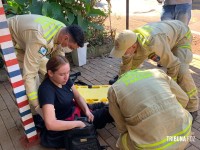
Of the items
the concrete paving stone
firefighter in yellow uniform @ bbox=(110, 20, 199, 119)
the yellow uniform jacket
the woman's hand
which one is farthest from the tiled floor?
firefighter in yellow uniform @ bbox=(110, 20, 199, 119)

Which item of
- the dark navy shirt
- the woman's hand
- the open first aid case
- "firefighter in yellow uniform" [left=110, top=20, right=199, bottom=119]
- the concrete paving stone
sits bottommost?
the concrete paving stone

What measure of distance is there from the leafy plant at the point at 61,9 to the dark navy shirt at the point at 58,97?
2066 millimetres

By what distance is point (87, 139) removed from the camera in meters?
2.24

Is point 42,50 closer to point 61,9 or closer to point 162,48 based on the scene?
point 162,48

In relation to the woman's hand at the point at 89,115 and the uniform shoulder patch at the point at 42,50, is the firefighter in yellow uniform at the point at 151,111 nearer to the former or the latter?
the woman's hand at the point at 89,115

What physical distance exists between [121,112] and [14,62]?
1.14 metres

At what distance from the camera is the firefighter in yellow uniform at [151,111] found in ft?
5.70

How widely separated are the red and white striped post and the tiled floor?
220 millimetres

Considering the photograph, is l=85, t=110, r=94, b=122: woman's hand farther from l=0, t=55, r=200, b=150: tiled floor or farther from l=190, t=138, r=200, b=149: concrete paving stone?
l=190, t=138, r=200, b=149: concrete paving stone

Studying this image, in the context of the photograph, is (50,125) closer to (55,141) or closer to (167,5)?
(55,141)

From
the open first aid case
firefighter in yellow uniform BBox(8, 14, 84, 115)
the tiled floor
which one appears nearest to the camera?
firefighter in yellow uniform BBox(8, 14, 84, 115)

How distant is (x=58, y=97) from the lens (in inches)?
92.1

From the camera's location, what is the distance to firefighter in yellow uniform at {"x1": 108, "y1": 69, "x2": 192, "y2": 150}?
1736 mm

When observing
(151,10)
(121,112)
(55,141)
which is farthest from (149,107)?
(151,10)
